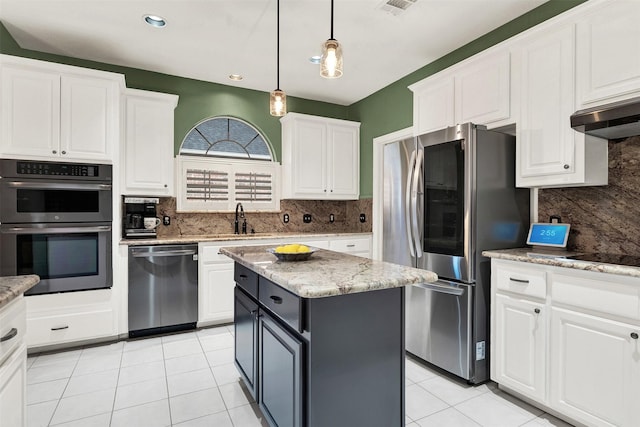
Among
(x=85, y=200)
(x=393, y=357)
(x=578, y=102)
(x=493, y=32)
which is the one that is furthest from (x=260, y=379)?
(x=493, y=32)

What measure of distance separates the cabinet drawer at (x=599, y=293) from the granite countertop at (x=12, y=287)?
2.56m

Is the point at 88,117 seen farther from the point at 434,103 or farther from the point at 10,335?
the point at 434,103

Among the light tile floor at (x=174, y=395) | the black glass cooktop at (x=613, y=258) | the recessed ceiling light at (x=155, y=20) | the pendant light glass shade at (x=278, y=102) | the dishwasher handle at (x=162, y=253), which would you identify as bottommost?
the light tile floor at (x=174, y=395)

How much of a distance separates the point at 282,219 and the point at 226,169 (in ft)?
3.25

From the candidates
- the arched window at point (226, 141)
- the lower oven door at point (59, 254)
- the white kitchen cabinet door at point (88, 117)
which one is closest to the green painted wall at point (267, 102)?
the arched window at point (226, 141)

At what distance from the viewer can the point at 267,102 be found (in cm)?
453

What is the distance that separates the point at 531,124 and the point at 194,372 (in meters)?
3.08

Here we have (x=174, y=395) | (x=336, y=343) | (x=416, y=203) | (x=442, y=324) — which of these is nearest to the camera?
(x=336, y=343)

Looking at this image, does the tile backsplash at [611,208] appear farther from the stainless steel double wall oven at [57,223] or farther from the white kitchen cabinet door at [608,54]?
the stainless steel double wall oven at [57,223]

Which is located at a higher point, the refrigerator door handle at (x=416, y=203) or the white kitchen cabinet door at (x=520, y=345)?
the refrigerator door handle at (x=416, y=203)

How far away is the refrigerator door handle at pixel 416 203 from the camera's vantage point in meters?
2.80

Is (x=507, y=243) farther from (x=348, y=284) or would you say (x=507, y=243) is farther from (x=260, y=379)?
(x=260, y=379)

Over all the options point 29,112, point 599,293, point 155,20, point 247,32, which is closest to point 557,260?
point 599,293

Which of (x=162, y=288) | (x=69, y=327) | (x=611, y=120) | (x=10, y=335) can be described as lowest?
(x=69, y=327)
